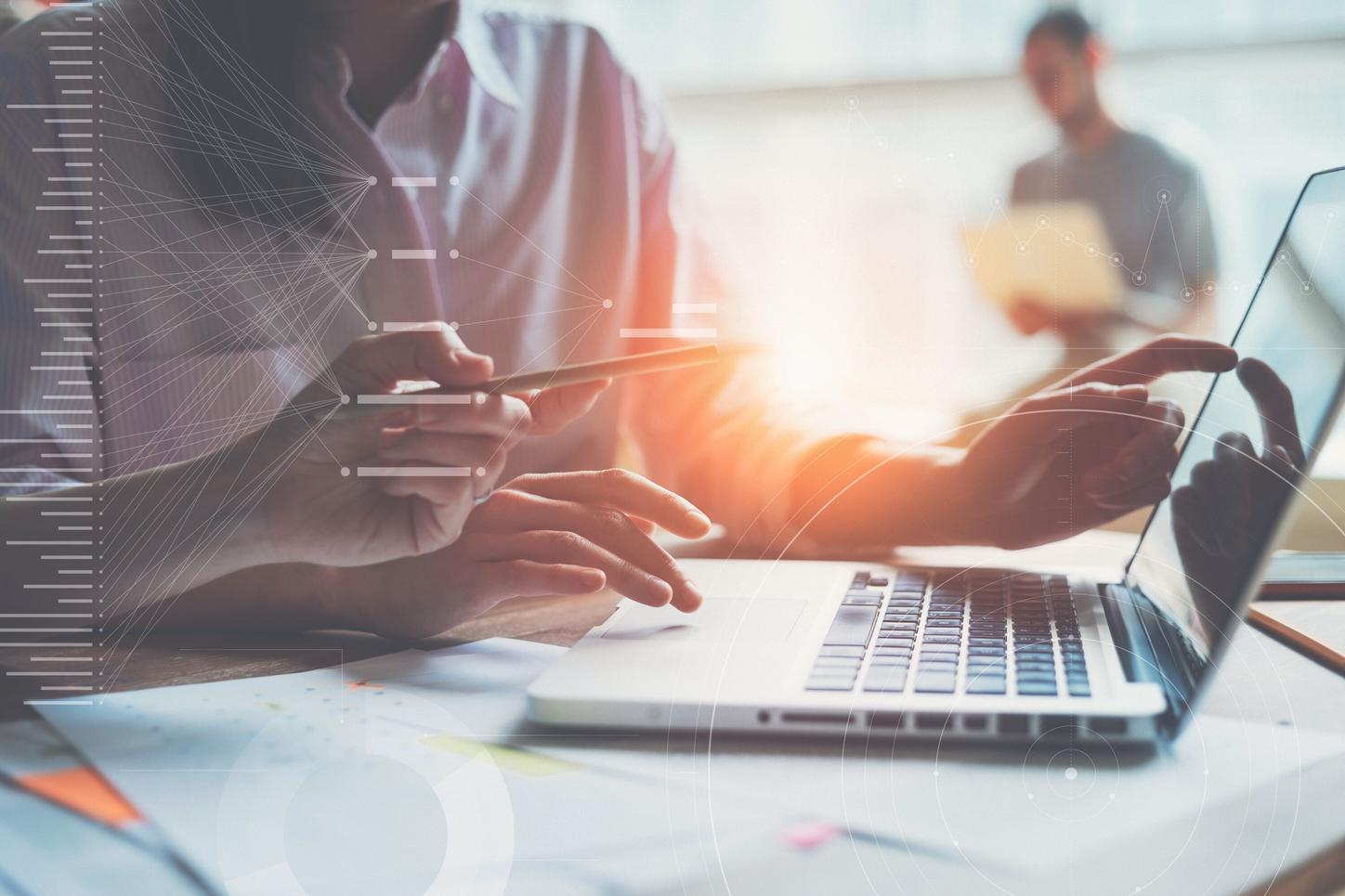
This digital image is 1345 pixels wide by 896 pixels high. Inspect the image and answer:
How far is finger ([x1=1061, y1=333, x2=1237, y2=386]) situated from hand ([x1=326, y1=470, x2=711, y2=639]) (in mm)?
188

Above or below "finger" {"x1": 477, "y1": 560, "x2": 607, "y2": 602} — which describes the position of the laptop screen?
above

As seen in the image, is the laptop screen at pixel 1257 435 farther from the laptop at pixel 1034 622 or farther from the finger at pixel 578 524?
the finger at pixel 578 524

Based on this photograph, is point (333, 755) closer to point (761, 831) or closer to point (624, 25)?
point (761, 831)

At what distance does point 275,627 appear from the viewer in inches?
14.7

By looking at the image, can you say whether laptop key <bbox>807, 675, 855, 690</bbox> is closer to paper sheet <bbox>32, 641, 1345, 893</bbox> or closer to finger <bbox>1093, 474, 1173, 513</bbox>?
paper sheet <bbox>32, 641, 1345, 893</bbox>

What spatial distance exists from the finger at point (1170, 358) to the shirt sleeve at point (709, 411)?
0.38 ft

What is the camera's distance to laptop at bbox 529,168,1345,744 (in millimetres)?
290

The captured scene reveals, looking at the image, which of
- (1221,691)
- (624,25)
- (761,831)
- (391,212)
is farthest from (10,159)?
(1221,691)

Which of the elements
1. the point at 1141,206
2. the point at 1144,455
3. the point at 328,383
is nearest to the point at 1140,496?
the point at 1144,455

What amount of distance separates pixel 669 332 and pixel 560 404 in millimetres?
58

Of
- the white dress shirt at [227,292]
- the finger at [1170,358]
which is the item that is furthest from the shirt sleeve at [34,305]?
the finger at [1170,358]

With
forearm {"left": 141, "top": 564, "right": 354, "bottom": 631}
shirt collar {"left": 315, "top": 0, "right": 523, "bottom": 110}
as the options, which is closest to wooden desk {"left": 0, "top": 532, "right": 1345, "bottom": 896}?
forearm {"left": 141, "top": 564, "right": 354, "bottom": 631}

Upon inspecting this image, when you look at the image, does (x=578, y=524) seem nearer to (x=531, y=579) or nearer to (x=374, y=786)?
(x=531, y=579)

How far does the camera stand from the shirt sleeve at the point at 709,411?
15.8 inches
